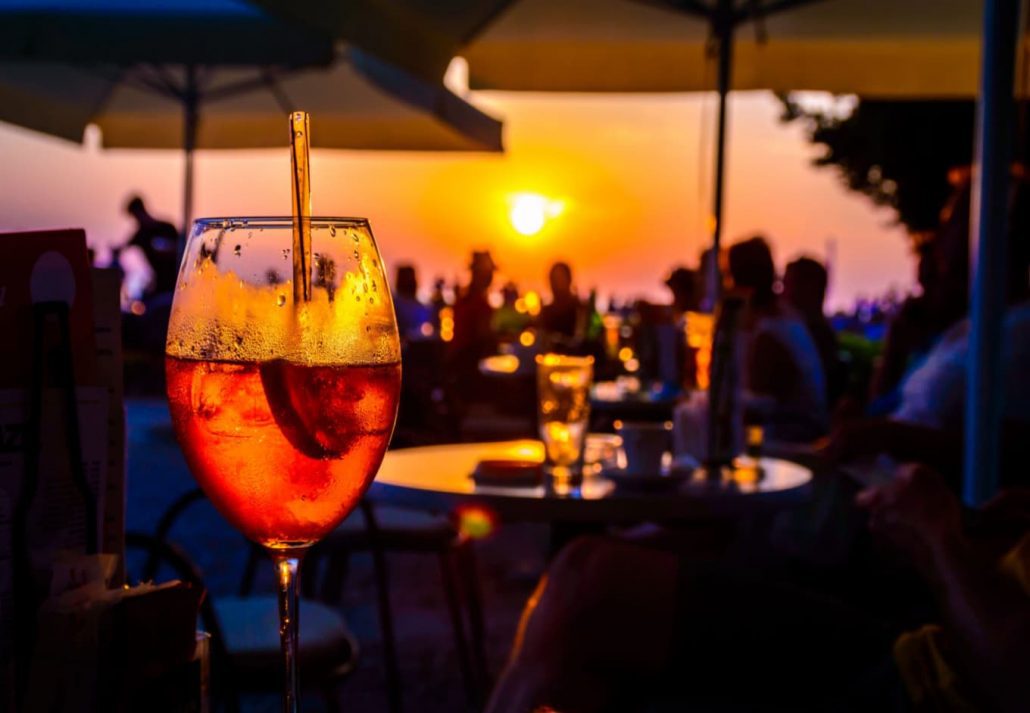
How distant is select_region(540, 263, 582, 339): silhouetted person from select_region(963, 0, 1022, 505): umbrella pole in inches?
160

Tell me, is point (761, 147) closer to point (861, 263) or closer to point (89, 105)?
point (861, 263)

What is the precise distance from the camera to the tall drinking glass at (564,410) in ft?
7.43

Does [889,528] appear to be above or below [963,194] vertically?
below

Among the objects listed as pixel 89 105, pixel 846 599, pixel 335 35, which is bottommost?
pixel 846 599

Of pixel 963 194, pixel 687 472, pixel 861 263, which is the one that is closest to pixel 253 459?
pixel 687 472

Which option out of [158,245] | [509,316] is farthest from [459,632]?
[509,316]

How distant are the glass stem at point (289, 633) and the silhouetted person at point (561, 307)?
18.8 feet

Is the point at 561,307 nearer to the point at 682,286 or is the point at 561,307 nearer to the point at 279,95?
the point at 682,286

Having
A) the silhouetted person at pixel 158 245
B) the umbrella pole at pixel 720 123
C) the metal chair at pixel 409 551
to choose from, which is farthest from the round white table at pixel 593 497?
the silhouetted person at pixel 158 245

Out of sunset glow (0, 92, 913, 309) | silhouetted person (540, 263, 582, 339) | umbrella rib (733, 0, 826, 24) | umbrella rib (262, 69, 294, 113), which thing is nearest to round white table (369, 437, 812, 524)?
umbrella rib (733, 0, 826, 24)

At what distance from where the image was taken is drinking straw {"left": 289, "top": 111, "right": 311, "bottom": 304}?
64 centimetres

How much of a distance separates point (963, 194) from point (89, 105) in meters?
6.64

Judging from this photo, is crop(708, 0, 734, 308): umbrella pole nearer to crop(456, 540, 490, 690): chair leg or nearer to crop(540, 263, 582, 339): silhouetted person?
crop(540, 263, 582, 339): silhouetted person

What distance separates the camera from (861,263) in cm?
1024
